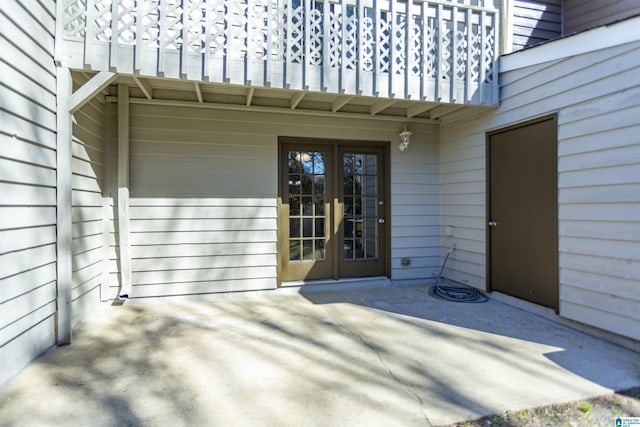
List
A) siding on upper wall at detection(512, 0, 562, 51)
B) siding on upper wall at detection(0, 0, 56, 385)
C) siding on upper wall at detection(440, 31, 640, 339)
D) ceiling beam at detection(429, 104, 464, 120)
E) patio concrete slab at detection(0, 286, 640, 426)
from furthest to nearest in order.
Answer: siding on upper wall at detection(512, 0, 562, 51) < ceiling beam at detection(429, 104, 464, 120) < siding on upper wall at detection(440, 31, 640, 339) < siding on upper wall at detection(0, 0, 56, 385) < patio concrete slab at detection(0, 286, 640, 426)

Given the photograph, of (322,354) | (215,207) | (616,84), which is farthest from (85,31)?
(616,84)

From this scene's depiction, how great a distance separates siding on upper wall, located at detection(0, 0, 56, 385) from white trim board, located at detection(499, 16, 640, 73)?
4185 mm

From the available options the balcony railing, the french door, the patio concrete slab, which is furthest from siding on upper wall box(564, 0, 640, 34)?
the patio concrete slab

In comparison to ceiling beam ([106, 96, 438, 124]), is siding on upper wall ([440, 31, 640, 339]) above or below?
below

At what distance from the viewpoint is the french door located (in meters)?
4.29

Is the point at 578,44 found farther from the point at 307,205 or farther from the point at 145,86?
the point at 145,86

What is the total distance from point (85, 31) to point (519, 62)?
3989 millimetres

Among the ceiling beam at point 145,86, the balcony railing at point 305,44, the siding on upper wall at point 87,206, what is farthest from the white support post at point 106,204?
the balcony railing at point 305,44

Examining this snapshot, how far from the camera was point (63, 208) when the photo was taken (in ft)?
8.66

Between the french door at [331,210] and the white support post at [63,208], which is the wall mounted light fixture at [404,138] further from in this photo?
the white support post at [63,208]

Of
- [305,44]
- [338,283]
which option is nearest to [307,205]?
[338,283]

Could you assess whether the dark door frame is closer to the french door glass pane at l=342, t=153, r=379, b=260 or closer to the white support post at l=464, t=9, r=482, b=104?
the french door glass pane at l=342, t=153, r=379, b=260

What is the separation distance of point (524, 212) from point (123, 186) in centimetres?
416

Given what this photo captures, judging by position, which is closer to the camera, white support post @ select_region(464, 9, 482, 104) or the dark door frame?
white support post @ select_region(464, 9, 482, 104)
